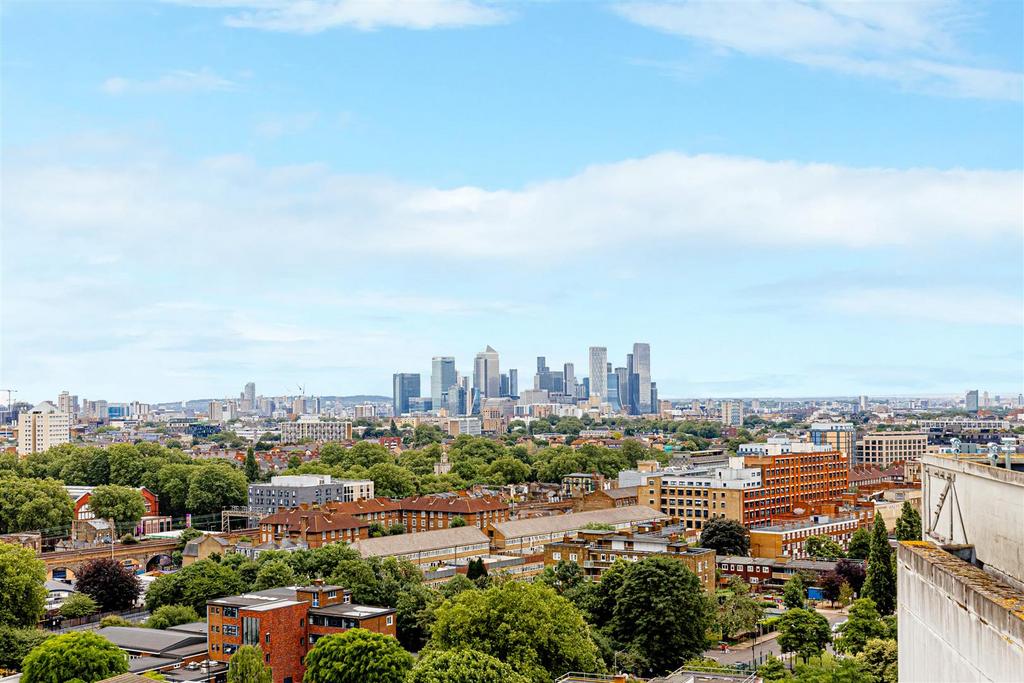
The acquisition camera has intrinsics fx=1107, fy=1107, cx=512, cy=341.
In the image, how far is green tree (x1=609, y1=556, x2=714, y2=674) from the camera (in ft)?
116

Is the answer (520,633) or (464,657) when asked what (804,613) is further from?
(464,657)

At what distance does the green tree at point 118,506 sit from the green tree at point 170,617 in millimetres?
32131

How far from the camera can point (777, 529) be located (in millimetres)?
61375

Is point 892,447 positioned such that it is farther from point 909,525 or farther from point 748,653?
point 748,653

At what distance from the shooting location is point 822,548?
57625mm

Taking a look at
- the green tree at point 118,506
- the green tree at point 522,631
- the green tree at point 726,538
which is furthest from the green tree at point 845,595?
the green tree at point 118,506

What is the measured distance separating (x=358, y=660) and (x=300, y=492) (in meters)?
49.5

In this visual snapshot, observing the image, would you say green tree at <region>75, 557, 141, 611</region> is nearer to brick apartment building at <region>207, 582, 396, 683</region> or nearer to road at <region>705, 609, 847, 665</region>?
brick apartment building at <region>207, 582, 396, 683</region>

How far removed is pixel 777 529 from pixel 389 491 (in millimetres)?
33442

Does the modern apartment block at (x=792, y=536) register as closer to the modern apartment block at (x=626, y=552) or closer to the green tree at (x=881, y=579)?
the modern apartment block at (x=626, y=552)

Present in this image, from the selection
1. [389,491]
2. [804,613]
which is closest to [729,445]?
[389,491]

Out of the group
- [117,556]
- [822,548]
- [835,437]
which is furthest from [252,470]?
[835,437]

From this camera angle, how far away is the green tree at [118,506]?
70750 mm

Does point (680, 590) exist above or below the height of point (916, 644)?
below
